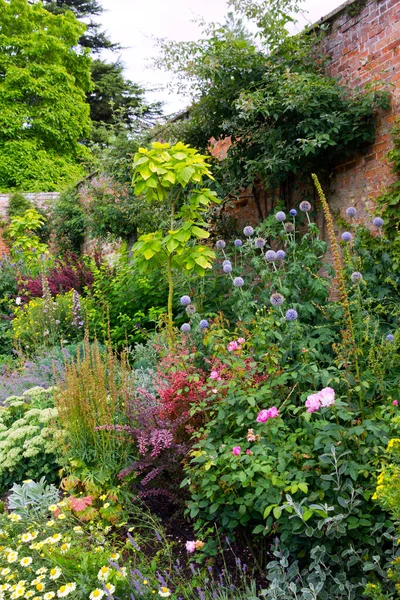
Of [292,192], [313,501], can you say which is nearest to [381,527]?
[313,501]

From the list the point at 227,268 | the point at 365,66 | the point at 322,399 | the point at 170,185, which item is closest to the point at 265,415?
the point at 322,399

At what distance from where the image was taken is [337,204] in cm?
519

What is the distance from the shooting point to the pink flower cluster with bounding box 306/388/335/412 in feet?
6.73

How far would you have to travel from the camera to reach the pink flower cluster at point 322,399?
205 cm

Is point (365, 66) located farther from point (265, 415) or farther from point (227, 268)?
point (265, 415)

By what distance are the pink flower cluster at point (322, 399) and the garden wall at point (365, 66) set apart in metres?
3.00

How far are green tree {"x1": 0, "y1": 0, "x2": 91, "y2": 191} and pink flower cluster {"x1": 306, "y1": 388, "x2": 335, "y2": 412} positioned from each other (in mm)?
16856

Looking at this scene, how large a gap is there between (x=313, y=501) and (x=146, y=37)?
5362 mm

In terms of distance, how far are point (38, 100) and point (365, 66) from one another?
16745mm

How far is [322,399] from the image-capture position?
2.08 meters

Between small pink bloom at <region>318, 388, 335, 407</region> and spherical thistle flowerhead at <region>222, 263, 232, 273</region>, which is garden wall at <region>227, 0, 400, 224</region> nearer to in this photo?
spherical thistle flowerhead at <region>222, 263, 232, 273</region>

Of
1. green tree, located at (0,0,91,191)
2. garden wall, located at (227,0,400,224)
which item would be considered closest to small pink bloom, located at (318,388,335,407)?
garden wall, located at (227,0,400,224)

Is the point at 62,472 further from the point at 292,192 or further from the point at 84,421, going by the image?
the point at 292,192

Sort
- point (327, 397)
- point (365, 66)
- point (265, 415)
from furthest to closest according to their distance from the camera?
point (365, 66)
point (265, 415)
point (327, 397)
